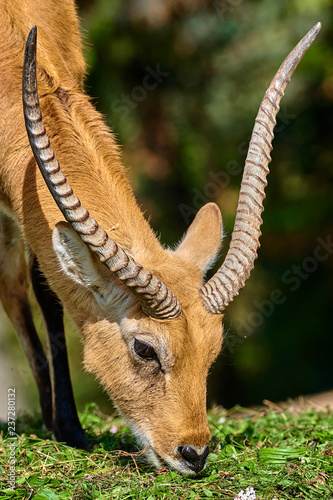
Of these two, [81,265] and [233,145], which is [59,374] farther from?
[233,145]

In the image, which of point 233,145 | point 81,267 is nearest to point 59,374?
point 81,267

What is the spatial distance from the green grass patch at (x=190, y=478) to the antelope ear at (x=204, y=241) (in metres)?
1.54

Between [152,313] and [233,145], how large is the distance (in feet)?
30.6

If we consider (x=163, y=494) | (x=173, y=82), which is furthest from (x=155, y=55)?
(x=163, y=494)

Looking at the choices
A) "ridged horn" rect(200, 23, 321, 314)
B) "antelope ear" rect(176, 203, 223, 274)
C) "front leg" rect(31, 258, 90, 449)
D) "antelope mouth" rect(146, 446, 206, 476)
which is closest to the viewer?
"antelope mouth" rect(146, 446, 206, 476)

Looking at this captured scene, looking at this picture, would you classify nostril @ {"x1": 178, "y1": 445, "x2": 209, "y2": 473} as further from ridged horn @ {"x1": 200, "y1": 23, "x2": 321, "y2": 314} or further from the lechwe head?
ridged horn @ {"x1": 200, "y1": 23, "x2": 321, "y2": 314}

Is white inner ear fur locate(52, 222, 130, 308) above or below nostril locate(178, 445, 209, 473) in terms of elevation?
above

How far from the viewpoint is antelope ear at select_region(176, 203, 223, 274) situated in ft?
21.0

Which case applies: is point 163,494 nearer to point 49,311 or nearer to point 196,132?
point 49,311

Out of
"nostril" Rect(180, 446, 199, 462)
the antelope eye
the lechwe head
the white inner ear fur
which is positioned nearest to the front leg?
the white inner ear fur

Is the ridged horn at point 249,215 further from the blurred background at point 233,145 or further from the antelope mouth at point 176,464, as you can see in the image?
the blurred background at point 233,145

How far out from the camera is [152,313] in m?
5.54

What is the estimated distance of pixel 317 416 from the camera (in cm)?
774

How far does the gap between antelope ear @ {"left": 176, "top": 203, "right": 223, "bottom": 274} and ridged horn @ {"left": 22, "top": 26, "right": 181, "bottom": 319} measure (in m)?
0.97
